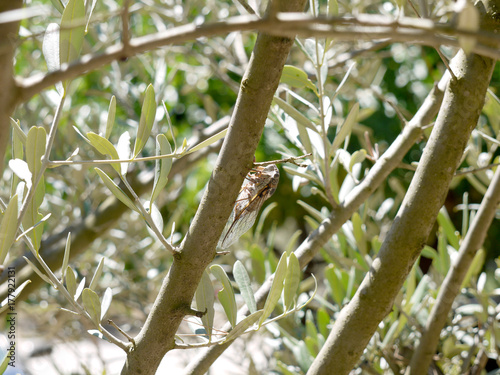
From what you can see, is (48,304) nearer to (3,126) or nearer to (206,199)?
(206,199)

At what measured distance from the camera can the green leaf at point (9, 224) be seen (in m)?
0.34

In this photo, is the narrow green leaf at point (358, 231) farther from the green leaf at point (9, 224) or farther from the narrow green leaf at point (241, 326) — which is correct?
the green leaf at point (9, 224)

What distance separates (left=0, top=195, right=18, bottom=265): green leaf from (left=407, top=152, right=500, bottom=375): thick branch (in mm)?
506

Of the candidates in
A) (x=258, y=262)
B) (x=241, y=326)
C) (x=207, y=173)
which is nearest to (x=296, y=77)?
(x=241, y=326)

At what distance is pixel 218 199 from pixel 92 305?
0.50 feet

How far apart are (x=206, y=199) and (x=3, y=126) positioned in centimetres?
21

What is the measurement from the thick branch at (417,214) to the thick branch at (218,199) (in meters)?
0.19

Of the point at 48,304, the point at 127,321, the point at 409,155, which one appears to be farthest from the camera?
the point at 409,155

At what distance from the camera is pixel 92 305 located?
1.40 ft

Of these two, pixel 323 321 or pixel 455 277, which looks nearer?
pixel 455 277

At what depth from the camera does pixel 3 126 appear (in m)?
0.19

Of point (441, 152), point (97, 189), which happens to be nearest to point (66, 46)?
point (441, 152)

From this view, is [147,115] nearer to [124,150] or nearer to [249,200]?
[124,150]

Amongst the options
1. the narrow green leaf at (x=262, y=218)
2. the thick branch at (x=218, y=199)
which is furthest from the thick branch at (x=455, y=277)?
the thick branch at (x=218, y=199)
